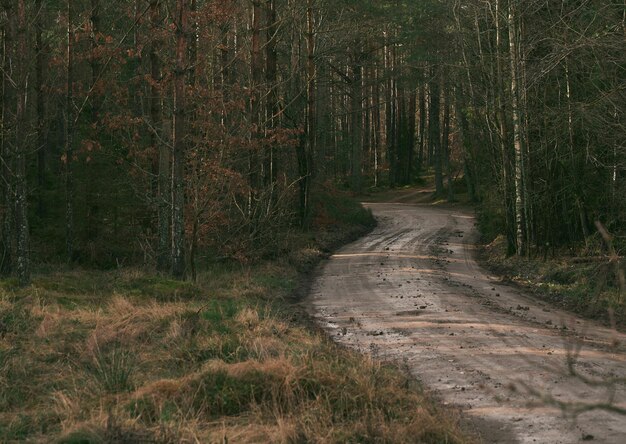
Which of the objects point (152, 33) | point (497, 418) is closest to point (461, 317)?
point (497, 418)

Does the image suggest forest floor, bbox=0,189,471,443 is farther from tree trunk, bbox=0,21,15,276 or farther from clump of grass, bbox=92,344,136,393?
tree trunk, bbox=0,21,15,276

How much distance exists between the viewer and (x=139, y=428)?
6930 millimetres

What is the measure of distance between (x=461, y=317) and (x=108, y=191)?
14470mm

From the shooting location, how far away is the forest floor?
22.9ft

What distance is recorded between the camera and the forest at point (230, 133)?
1650 cm

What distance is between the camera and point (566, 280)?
18578 millimetres

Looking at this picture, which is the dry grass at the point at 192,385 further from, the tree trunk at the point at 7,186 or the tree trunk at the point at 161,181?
the tree trunk at the point at 161,181

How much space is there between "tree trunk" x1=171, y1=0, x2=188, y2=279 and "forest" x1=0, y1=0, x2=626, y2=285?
32 millimetres

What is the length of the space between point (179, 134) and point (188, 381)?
935cm

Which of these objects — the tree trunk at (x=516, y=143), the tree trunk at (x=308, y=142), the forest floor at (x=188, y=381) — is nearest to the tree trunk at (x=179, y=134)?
the forest floor at (x=188, y=381)

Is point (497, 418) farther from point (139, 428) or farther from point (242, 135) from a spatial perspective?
point (242, 135)

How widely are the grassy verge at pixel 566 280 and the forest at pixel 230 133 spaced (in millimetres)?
799

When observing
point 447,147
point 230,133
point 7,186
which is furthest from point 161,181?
point 447,147

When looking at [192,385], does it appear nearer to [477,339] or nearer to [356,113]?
[477,339]
